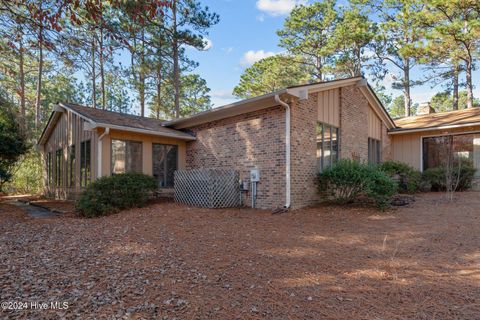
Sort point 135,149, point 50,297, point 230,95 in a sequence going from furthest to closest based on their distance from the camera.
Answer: point 230,95 < point 135,149 < point 50,297

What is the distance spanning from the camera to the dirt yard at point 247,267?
289 centimetres

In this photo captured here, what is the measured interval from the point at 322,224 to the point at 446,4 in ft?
56.0

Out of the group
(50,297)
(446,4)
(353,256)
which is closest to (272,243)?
(353,256)

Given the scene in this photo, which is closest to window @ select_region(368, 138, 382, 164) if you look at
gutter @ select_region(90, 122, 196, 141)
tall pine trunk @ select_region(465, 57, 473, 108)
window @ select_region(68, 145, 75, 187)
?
gutter @ select_region(90, 122, 196, 141)

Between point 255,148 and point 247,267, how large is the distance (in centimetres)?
534

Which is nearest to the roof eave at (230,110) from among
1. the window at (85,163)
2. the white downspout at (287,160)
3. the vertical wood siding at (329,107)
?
the white downspout at (287,160)

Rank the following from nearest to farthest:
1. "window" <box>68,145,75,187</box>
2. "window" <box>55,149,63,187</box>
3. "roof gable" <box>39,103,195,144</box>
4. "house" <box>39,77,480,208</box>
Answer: "house" <box>39,77,480,208</box> < "roof gable" <box>39,103,195,144</box> < "window" <box>68,145,75,187</box> < "window" <box>55,149,63,187</box>

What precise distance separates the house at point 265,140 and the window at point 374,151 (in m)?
0.05

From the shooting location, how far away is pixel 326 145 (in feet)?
32.1

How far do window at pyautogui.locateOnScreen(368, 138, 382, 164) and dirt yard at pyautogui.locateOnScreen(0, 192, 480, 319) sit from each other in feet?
19.9

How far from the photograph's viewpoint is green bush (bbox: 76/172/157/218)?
7906mm

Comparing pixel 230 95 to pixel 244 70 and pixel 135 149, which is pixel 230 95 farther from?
pixel 135 149

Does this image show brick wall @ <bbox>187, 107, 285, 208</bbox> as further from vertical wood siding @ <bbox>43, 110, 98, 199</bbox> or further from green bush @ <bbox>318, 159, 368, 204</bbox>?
vertical wood siding @ <bbox>43, 110, 98, 199</bbox>

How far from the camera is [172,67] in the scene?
21531mm
